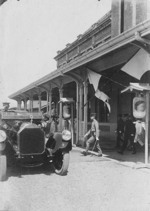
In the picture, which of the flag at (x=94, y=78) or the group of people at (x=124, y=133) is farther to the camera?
the flag at (x=94, y=78)

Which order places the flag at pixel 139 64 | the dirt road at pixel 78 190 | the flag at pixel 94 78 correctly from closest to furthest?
the dirt road at pixel 78 190 → the flag at pixel 139 64 → the flag at pixel 94 78

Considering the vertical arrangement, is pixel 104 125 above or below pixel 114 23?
below

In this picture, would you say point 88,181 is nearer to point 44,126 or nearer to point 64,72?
point 44,126

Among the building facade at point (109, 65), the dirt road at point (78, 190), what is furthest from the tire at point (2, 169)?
the building facade at point (109, 65)

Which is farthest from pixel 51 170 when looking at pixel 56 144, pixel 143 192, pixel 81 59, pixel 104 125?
pixel 104 125

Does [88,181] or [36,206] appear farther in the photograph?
[88,181]

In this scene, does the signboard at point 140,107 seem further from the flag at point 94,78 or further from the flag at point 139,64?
the flag at point 94,78

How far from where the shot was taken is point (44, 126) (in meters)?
7.85

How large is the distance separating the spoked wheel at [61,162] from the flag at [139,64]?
3.28 metres

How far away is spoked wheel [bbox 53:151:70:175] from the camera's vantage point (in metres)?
6.71

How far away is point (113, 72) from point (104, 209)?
344 inches

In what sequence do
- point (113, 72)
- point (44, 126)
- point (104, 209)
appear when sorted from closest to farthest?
1. point (104, 209)
2. point (44, 126)
3. point (113, 72)

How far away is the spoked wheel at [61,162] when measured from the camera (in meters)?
6.71

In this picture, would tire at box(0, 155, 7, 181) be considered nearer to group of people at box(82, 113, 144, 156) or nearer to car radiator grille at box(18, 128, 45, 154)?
car radiator grille at box(18, 128, 45, 154)
